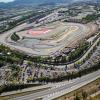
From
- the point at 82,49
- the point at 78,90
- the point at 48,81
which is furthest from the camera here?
the point at 82,49

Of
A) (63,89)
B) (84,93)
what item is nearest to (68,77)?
(63,89)

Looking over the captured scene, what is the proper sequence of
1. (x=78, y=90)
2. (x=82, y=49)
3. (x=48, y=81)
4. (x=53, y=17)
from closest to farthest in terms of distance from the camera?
(x=78, y=90)
(x=48, y=81)
(x=82, y=49)
(x=53, y=17)

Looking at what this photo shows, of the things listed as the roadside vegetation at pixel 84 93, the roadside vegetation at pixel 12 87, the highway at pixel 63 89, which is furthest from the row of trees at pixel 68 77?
the roadside vegetation at pixel 84 93

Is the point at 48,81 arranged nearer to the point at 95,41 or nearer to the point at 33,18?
the point at 95,41

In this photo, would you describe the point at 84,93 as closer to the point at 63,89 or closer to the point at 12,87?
the point at 63,89

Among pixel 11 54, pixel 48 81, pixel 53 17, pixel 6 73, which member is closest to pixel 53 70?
pixel 48 81

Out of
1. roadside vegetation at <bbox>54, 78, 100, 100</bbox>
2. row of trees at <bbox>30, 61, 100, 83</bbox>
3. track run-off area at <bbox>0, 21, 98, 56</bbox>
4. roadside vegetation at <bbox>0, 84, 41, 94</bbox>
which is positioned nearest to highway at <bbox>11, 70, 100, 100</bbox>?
roadside vegetation at <bbox>54, 78, 100, 100</bbox>

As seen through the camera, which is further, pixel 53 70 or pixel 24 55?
pixel 24 55

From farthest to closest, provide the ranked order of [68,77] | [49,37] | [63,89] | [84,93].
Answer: [49,37], [68,77], [63,89], [84,93]

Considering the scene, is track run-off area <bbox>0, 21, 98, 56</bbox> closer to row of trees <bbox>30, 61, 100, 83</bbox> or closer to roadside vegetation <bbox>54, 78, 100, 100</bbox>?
row of trees <bbox>30, 61, 100, 83</bbox>
